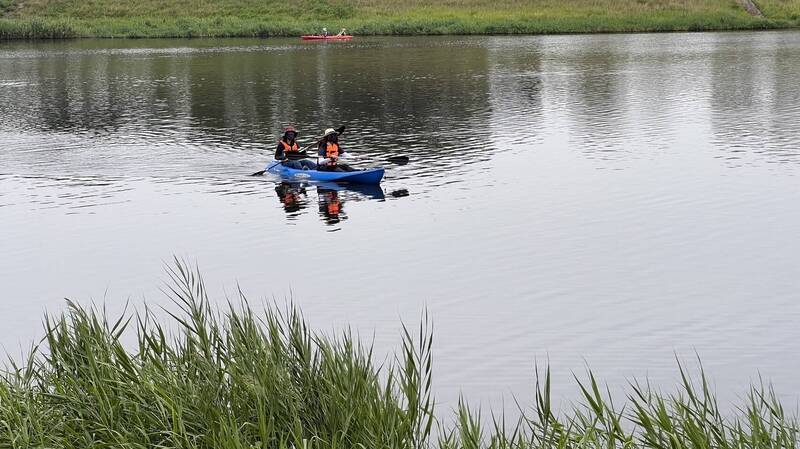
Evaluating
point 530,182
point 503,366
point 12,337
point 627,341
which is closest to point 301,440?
point 503,366

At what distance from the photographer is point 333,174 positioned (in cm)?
3553

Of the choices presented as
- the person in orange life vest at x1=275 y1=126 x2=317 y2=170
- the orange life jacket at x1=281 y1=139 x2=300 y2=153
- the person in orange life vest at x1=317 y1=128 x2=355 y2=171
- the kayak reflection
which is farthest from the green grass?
the orange life jacket at x1=281 y1=139 x2=300 y2=153

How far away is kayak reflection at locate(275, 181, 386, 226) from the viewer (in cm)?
3238

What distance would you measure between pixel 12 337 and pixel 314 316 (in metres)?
5.67

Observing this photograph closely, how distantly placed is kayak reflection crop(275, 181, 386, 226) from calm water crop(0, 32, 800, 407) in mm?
130

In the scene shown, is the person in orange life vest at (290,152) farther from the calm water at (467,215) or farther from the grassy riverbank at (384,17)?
the grassy riverbank at (384,17)

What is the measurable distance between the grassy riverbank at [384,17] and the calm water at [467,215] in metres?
39.8

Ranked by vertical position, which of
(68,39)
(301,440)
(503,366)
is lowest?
(503,366)

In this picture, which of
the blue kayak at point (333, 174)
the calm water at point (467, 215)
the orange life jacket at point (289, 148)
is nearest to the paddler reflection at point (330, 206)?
the calm water at point (467, 215)

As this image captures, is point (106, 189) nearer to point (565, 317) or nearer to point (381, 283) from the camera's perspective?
point (381, 283)

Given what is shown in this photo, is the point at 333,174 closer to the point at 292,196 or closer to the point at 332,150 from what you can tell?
the point at 332,150

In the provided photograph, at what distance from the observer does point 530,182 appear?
3619cm

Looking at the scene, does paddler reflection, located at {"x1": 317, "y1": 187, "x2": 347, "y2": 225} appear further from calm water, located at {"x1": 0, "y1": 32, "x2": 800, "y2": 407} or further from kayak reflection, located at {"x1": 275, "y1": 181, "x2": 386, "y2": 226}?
calm water, located at {"x1": 0, "y1": 32, "x2": 800, "y2": 407}

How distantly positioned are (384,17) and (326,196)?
7570 cm
